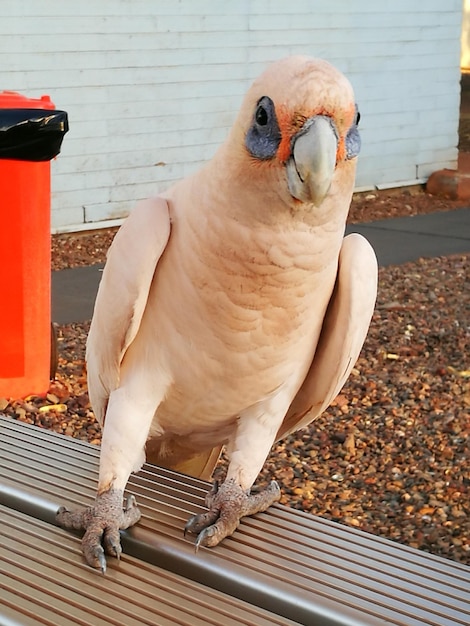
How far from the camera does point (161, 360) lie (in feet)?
6.64

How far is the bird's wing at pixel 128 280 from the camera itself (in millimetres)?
1960

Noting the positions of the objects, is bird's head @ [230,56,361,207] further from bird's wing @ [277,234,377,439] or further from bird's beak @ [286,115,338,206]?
bird's wing @ [277,234,377,439]

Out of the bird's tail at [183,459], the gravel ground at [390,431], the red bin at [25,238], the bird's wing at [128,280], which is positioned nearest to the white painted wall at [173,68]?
the gravel ground at [390,431]

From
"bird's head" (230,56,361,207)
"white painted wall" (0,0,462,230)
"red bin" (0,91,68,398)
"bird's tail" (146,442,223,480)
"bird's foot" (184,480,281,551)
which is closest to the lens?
"bird's head" (230,56,361,207)

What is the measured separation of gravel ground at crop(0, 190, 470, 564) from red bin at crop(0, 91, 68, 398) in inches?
6.4

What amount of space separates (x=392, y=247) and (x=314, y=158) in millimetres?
5665

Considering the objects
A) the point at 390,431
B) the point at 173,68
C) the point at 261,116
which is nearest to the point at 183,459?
the point at 261,116

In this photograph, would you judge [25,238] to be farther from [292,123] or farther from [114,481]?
[292,123]

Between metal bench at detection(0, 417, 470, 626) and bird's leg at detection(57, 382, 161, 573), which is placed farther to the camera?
bird's leg at detection(57, 382, 161, 573)

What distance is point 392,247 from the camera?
23.4 ft

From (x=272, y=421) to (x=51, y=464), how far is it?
1.71ft

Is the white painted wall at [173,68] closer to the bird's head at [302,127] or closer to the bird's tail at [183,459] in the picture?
the bird's tail at [183,459]

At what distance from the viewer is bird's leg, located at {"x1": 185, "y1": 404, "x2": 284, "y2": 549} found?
5.85 feet

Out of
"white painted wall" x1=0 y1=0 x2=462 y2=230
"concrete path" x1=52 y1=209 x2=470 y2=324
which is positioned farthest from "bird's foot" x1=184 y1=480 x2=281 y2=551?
"white painted wall" x1=0 y1=0 x2=462 y2=230
